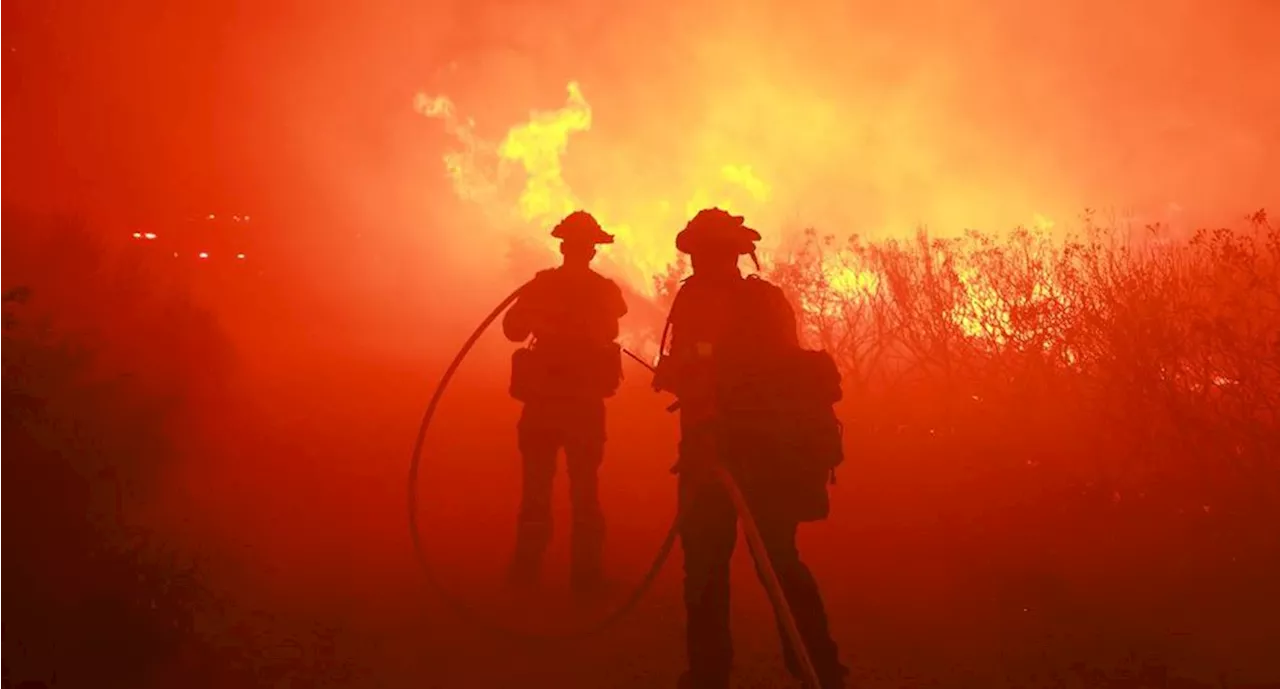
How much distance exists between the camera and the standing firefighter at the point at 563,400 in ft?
18.7

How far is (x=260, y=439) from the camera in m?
9.90

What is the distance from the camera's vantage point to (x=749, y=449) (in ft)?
12.5

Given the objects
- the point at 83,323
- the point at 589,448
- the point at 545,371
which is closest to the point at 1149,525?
the point at 589,448

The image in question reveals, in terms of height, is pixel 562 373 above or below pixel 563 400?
above

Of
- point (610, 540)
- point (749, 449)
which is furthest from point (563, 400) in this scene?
point (749, 449)

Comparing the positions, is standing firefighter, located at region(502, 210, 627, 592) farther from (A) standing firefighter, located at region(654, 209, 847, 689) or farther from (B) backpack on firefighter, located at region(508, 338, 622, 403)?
(A) standing firefighter, located at region(654, 209, 847, 689)

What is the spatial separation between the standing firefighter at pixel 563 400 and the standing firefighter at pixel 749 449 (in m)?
1.87

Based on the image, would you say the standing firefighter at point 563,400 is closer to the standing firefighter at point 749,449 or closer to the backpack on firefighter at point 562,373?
the backpack on firefighter at point 562,373

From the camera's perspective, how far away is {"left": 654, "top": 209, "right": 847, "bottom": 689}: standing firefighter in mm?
3746

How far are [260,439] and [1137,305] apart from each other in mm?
10178

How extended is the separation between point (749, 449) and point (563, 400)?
7.33 ft

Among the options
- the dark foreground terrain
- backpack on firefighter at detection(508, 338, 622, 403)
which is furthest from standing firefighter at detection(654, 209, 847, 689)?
backpack on firefighter at detection(508, 338, 622, 403)

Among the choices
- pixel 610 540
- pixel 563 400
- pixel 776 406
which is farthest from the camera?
pixel 610 540

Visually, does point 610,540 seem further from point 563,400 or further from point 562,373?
point 562,373
